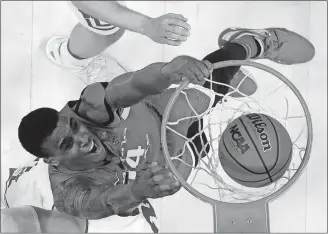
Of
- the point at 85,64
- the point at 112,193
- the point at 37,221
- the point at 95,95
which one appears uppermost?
the point at 85,64

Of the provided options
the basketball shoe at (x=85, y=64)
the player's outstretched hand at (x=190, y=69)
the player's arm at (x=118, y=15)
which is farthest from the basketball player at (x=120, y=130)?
the basketball shoe at (x=85, y=64)

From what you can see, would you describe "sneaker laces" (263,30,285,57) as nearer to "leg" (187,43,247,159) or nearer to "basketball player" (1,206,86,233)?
"leg" (187,43,247,159)

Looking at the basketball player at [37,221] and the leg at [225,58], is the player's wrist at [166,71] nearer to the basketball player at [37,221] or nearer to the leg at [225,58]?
the leg at [225,58]

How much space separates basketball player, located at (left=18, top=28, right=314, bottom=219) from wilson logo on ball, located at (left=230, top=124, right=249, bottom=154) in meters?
0.14

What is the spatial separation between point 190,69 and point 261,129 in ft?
0.78

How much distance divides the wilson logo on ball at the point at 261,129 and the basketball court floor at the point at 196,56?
52cm

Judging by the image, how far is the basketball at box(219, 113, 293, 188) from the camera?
1138 mm

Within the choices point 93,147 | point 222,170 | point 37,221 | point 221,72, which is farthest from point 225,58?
point 37,221

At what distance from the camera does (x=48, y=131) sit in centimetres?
113

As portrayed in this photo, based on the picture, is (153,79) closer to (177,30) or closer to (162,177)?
(177,30)

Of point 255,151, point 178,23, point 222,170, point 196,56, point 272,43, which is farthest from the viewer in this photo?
point 196,56

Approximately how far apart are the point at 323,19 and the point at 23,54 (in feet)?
A: 3.24

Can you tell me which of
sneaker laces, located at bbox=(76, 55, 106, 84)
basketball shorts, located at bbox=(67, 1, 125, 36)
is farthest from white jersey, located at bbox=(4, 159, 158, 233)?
basketball shorts, located at bbox=(67, 1, 125, 36)

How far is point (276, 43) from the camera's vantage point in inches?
56.2
